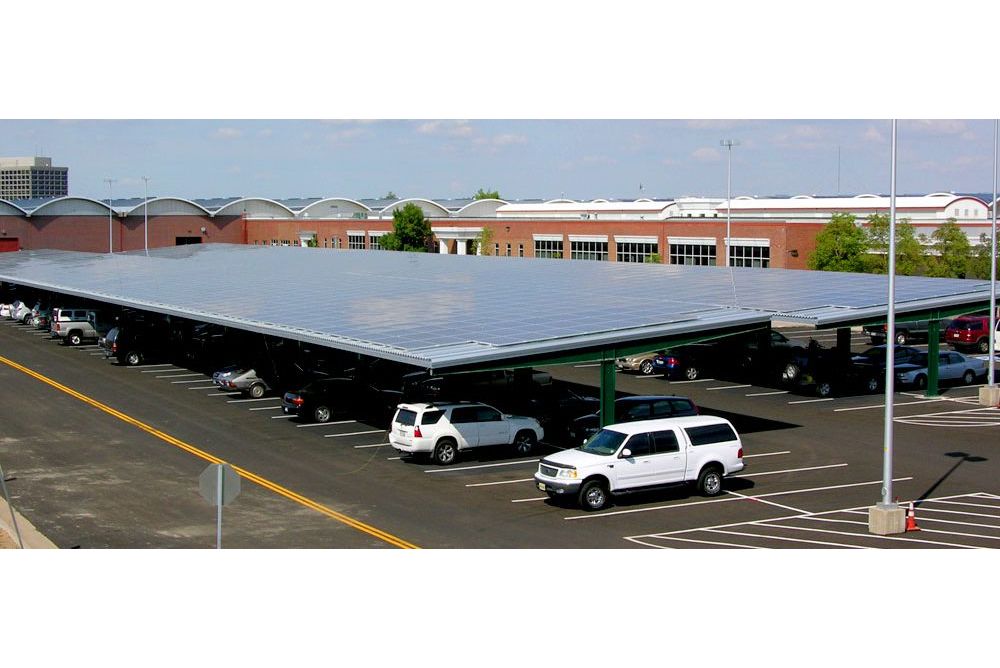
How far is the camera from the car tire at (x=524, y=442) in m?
29.9

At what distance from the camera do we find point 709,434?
25297 mm

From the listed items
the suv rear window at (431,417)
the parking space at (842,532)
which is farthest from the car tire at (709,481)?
the suv rear window at (431,417)

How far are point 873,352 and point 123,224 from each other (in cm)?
7834

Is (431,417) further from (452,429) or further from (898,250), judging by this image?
(898,250)

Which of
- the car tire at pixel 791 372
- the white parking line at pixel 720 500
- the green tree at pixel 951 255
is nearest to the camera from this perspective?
the white parking line at pixel 720 500

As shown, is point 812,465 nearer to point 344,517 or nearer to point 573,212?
point 344,517

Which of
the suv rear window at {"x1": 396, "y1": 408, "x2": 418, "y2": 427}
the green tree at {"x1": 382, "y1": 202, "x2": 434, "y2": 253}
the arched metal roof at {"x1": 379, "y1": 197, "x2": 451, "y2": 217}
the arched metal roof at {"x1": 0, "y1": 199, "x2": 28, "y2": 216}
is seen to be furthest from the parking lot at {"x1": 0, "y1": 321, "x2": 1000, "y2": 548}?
the arched metal roof at {"x1": 379, "y1": 197, "x2": 451, "y2": 217}

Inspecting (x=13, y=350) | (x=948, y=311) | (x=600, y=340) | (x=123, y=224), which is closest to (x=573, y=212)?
(x=123, y=224)

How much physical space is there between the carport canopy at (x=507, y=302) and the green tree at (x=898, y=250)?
66.6ft

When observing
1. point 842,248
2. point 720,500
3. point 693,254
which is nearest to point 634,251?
point 693,254

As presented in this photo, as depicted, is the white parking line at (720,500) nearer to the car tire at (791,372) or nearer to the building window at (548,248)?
the car tire at (791,372)

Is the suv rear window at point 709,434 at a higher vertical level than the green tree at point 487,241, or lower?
lower

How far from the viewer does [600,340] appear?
29719mm

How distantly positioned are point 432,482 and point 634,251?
56293 millimetres
